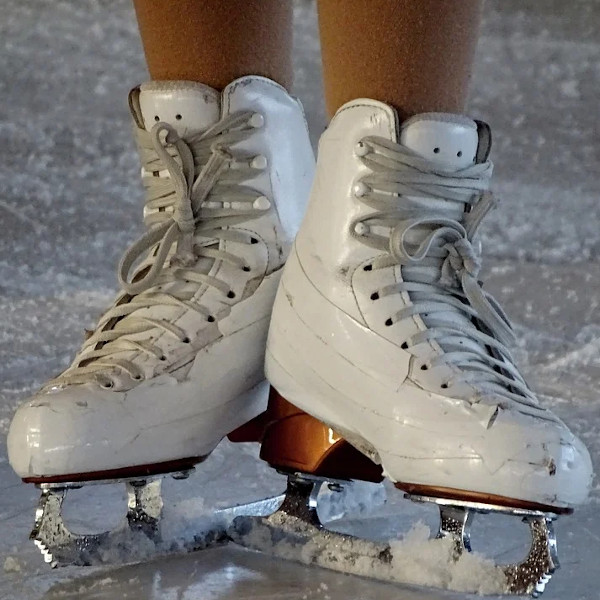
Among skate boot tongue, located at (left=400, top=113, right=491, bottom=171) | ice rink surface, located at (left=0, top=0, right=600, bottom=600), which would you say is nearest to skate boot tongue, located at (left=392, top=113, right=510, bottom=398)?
skate boot tongue, located at (left=400, top=113, right=491, bottom=171)

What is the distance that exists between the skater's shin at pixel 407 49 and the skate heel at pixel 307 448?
0.82 ft

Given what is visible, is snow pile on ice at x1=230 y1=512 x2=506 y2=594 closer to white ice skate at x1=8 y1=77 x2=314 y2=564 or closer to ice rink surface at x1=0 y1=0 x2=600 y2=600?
white ice skate at x1=8 y1=77 x2=314 y2=564

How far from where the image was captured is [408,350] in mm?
741

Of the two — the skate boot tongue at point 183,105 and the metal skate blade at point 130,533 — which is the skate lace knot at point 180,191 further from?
the metal skate blade at point 130,533

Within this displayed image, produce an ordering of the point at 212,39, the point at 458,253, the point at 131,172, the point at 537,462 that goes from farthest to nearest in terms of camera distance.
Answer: the point at 131,172 → the point at 212,39 → the point at 458,253 → the point at 537,462

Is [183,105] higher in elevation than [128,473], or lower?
higher

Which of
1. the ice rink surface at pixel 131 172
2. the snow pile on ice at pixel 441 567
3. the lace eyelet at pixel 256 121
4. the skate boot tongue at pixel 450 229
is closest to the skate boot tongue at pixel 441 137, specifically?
the skate boot tongue at pixel 450 229

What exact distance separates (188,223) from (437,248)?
21cm

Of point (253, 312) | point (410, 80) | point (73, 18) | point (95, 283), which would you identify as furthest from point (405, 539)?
point (73, 18)

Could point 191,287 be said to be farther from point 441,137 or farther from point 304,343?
point 441,137

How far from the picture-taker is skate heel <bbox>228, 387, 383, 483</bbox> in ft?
2.68

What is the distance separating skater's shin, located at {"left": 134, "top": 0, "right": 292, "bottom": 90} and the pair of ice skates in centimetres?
2

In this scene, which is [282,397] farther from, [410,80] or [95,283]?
[95,283]

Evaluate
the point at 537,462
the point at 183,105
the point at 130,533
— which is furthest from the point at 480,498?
the point at 183,105
